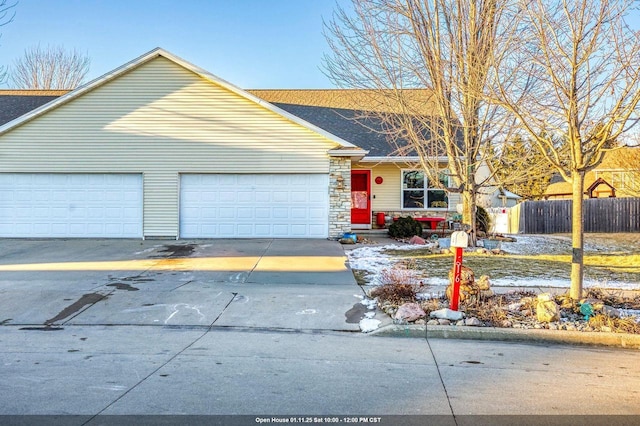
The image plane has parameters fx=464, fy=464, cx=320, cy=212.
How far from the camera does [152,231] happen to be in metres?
15.4

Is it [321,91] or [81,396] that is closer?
[81,396]

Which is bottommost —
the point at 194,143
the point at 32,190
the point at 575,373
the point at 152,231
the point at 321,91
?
the point at 575,373

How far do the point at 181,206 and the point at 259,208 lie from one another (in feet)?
8.61

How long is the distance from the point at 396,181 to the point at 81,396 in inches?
611

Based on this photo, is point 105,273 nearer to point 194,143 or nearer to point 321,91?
point 194,143

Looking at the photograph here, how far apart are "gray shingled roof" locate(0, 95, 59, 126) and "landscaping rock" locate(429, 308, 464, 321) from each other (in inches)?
759

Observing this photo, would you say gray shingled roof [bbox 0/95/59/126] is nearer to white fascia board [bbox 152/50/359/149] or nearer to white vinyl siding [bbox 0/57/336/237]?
white vinyl siding [bbox 0/57/336/237]

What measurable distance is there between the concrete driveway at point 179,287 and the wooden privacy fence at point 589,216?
1258 cm

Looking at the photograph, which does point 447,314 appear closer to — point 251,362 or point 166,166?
point 251,362

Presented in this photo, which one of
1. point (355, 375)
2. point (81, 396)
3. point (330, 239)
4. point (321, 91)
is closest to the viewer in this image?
point (81, 396)

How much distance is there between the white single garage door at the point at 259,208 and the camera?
15469mm

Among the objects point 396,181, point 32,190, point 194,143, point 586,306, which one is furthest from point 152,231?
point 586,306

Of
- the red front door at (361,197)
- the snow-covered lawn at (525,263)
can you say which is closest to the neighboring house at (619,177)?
the snow-covered lawn at (525,263)

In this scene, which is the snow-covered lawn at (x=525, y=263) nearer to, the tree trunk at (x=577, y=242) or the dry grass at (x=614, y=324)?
the tree trunk at (x=577, y=242)
